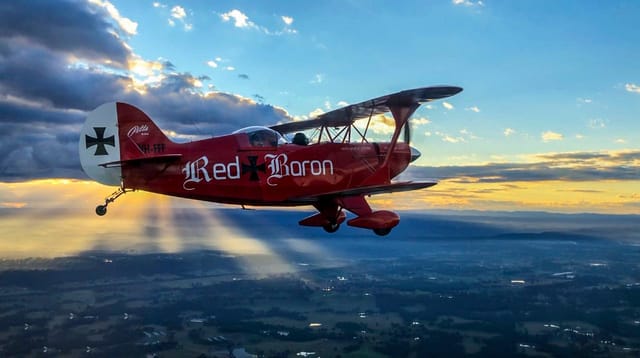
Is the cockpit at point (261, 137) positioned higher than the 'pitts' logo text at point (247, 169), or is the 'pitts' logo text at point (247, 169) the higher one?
the cockpit at point (261, 137)

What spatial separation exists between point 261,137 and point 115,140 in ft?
14.1

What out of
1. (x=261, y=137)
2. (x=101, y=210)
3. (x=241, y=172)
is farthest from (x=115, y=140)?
(x=261, y=137)

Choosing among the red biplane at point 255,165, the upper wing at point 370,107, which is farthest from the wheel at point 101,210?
the upper wing at point 370,107

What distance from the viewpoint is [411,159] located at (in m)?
18.7

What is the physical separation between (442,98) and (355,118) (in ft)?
12.7

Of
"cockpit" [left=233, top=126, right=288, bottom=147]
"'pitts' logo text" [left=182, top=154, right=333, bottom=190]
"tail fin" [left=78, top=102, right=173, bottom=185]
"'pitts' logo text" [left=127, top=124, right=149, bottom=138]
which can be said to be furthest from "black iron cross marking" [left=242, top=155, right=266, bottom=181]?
"'pitts' logo text" [left=127, top=124, right=149, bottom=138]

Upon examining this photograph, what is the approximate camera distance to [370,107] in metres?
16.9

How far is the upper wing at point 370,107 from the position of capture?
A: 15039 mm

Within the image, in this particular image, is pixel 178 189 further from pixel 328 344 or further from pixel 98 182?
pixel 328 344

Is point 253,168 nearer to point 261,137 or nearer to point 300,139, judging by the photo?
point 261,137

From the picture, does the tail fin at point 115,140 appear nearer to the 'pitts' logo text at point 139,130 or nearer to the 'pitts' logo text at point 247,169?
the 'pitts' logo text at point 139,130

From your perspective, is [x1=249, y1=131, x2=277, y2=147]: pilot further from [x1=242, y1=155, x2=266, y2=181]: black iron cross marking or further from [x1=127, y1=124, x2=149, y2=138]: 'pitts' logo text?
[x1=127, y1=124, x2=149, y2=138]: 'pitts' logo text

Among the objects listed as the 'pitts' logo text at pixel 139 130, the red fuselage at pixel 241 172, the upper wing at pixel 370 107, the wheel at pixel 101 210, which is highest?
the upper wing at pixel 370 107

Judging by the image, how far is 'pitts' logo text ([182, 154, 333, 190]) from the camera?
14453 millimetres
